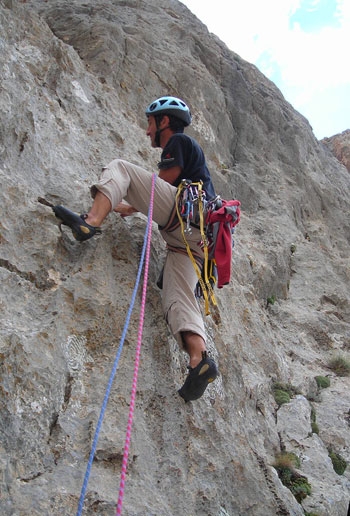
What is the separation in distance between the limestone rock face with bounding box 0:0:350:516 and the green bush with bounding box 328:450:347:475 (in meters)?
0.11

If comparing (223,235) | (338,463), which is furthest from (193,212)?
(338,463)

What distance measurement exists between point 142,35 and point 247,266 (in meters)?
6.50

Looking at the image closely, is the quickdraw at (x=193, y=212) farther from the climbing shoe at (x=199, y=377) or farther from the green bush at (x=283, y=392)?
the green bush at (x=283, y=392)

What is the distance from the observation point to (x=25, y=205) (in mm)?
4770

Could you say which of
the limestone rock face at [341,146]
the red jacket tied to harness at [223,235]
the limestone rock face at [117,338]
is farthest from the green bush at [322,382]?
the limestone rock face at [341,146]

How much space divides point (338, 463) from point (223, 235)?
3206 mm

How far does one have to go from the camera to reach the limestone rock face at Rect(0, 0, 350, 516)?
358 cm

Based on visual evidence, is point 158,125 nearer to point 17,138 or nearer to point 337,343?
point 17,138

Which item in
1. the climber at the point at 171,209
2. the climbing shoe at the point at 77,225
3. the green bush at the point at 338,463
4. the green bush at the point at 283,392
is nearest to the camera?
the climber at the point at 171,209

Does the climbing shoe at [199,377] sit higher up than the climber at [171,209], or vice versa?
the climber at [171,209]

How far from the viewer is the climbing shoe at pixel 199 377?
417 cm

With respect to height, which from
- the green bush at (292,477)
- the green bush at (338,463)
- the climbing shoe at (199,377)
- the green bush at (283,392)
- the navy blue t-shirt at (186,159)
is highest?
the navy blue t-shirt at (186,159)

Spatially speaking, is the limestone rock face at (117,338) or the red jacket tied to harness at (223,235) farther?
the red jacket tied to harness at (223,235)

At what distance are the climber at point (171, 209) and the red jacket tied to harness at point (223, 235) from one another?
0.73 ft
